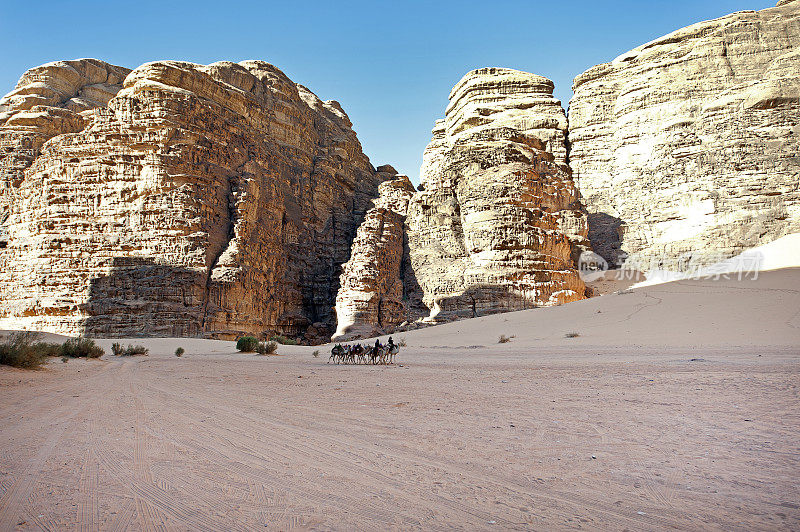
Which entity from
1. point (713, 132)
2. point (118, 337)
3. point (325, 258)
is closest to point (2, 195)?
point (118, 337)

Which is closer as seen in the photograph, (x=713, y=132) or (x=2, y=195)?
(x=2, y=195)

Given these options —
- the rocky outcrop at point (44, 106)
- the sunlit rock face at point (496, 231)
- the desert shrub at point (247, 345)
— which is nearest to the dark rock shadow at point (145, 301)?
the desert shrub at point (247, 345)

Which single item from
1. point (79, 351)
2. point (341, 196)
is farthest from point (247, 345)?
point (341, 196)

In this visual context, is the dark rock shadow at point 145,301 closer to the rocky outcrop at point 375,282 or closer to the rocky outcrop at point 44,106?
the rocky outcrop at point 375,282

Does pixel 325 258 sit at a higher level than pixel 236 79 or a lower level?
lower

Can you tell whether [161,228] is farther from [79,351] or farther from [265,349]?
[79,351]

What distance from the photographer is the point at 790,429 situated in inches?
149

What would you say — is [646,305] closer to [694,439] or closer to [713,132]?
[694,439]

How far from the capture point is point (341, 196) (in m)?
42.5

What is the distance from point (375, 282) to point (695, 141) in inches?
1236

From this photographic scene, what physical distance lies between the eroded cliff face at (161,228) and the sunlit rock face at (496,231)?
32.4 ft

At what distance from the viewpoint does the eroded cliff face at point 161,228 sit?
28.2m

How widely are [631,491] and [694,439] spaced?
55.7 inches

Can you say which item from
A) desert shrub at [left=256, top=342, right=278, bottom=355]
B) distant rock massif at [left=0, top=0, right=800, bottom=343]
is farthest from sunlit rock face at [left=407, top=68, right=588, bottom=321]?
desert shrub at [left=256, top=342, right=278, bottom=355]
